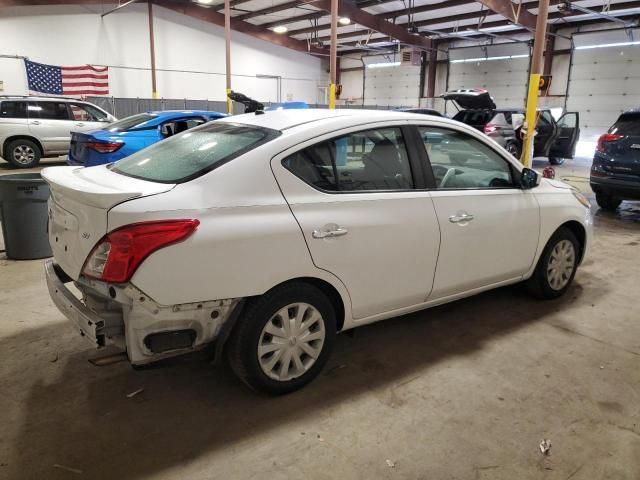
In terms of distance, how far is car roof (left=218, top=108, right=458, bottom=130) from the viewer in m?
2.75

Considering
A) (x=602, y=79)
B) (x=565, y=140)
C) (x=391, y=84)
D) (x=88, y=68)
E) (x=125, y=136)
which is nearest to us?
(x=125, y=136)

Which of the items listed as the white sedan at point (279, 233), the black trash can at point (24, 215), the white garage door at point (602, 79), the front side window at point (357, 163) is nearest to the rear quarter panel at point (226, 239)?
the white sedan at point (279, 233)

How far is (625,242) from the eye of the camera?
614 centimetres

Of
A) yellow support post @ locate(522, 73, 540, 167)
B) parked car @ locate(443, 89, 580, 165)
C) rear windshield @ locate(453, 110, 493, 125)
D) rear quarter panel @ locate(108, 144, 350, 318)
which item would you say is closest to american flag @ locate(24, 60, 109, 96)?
parked car @ locate(443, 89, 580, 165)

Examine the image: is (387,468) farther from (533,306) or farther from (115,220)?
(533,306)

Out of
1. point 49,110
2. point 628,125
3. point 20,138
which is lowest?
point 20,138

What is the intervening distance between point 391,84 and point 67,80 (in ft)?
49.7

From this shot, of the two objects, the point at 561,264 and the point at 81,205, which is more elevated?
the point at 81,205

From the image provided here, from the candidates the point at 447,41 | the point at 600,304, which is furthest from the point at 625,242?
the point at 447,41

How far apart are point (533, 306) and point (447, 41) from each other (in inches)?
840

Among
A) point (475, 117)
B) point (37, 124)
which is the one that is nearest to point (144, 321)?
point (37, 124)

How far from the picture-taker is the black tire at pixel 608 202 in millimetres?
8102

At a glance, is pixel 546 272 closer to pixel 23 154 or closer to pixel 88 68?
pixel 23 154

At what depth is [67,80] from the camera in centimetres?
1839
